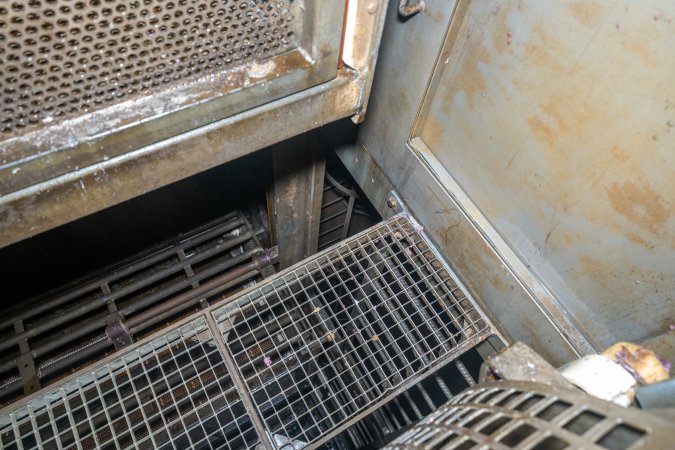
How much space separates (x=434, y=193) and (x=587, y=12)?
27.8 inches

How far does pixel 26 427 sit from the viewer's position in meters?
1.55

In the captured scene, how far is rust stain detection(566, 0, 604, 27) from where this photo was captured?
0.78 m

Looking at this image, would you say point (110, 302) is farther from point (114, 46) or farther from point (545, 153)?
point (545, 153)

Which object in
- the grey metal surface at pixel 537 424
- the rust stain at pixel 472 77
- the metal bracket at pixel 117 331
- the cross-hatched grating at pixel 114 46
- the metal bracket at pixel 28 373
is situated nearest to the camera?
the grey metal surface at pixel 537 424

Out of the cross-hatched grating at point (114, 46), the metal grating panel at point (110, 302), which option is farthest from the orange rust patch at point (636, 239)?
the metal grating panel at point (110, 302)

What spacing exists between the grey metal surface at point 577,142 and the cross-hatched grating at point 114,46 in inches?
19.6

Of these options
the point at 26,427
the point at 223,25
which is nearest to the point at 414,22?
the point at 223,25

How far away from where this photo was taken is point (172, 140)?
959 mm

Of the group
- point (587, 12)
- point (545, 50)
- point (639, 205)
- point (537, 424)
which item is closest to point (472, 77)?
point (545, 50)

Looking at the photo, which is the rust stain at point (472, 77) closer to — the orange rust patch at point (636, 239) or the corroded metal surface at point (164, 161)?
the corroded metal surface at point (164, 161)

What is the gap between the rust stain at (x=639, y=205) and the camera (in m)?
0.82

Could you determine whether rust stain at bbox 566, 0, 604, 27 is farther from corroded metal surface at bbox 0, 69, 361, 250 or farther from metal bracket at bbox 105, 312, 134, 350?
metal bracket at bbox 105, 312, 134, 350

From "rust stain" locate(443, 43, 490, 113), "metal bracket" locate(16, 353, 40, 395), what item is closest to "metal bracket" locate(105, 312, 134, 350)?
"metal bracket" locate(16, 353, 40, 395)

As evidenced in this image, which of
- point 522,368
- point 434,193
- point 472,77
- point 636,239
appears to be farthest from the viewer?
point 434,193
